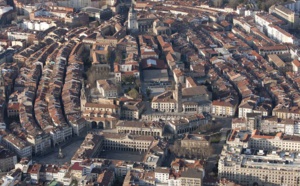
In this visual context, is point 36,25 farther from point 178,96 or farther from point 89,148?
point 89,148

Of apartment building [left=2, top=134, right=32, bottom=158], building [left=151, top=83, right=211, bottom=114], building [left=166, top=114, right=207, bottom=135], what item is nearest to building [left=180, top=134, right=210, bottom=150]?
building [left=166, top=114, right=207, bottom=135]

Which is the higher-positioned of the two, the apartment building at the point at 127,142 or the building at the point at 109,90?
the building at the point at 109,90

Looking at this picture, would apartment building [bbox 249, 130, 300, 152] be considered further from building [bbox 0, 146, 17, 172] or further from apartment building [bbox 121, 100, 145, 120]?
building [bbox 0, 146, 17, 172]

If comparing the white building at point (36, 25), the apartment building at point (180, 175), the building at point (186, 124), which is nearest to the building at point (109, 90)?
the building at point (186, 124)

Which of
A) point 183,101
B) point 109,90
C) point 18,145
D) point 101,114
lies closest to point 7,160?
point 18,145

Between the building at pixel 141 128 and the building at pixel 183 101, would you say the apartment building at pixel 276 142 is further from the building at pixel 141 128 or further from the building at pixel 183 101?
the building at pixel 183 101

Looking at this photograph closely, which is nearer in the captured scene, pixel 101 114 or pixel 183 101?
pixel 101 114

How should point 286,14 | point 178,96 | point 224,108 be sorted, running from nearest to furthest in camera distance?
point 224,108
point 178,96
point 286,14

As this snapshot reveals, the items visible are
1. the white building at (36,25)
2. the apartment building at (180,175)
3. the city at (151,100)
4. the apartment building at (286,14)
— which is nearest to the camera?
the apartment building at (180,175)

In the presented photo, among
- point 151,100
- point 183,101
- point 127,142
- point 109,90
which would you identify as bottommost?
point 127,142
